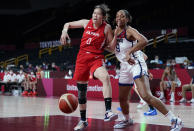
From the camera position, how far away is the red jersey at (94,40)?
187 inches

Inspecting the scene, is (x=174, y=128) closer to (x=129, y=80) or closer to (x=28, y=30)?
(x=129, y=80)

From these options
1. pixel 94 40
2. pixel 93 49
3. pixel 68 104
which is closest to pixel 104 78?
pixel 93 49

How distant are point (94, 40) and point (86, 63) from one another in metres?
0.36

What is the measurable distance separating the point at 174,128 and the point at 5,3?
32.3 m

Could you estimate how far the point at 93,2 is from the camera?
109 ft

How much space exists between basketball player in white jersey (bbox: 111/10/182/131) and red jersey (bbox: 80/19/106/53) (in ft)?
0.88

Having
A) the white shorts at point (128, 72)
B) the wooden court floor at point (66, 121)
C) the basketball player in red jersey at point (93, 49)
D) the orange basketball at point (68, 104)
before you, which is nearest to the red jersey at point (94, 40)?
the basketball player in red jersey at point (93, 49)

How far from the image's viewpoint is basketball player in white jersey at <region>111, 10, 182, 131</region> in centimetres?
448

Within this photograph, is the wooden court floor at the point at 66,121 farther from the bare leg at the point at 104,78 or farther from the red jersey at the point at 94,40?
the red jersey at the point at 94,40

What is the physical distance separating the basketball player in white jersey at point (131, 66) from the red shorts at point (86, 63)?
15.2 inches

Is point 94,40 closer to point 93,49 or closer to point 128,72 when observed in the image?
point 93,49

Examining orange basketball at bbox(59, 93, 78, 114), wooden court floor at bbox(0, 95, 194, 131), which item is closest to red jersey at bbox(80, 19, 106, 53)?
orange basketball at bbox(59, 93, 78, 114)

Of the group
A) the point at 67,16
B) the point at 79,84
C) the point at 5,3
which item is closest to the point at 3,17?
the point at 5,3

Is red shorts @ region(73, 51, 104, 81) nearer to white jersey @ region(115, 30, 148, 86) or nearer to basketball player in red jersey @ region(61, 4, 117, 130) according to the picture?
basketball player in red jersey @ region(61, 4, 117, 130)
